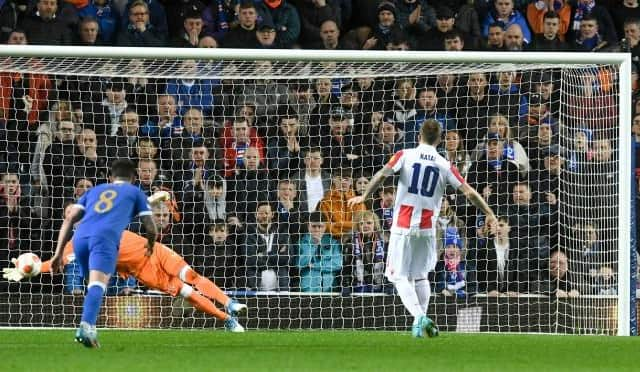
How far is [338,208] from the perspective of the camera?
50.6 feet

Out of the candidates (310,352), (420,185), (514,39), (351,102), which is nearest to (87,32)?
(351,102)

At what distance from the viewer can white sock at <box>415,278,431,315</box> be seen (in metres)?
13.3

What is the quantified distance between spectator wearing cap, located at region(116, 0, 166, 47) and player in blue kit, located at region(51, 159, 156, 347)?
5.24 metres

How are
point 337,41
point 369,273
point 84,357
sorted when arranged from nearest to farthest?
point 84,357 < point 369,273 < point 337,41

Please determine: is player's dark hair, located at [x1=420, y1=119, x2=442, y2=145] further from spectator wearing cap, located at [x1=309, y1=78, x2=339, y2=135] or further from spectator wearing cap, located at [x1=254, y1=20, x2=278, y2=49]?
spectator wearing cap, located at [x1=254, y1=20, x2=278, y2=49]

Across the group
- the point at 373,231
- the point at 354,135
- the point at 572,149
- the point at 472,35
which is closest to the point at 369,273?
the point at 373,231

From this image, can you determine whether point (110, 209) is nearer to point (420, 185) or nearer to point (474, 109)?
point (420, 185)

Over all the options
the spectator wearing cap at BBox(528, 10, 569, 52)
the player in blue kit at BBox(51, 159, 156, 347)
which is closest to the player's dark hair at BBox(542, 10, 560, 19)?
the spectator wearing cap at BBox(528, 10, 569, 52)

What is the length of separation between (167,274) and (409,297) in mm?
2530

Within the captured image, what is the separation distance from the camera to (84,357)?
10422 millimetres

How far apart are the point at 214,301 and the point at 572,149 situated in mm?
4143

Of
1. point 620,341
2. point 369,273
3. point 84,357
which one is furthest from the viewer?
point 369,273

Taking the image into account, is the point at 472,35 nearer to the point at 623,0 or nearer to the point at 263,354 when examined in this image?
the point at 623,0

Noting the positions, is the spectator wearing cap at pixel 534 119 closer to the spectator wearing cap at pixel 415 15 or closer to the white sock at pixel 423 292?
the spectator wearing cap at pixel 415 15
